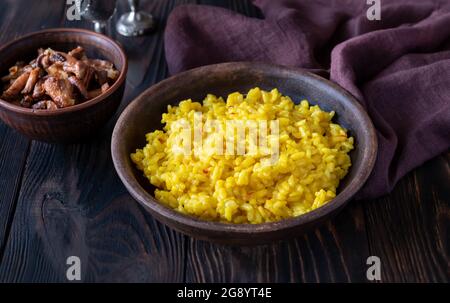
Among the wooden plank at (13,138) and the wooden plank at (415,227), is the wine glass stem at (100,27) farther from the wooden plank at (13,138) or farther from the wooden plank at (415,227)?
the wooden plank at (415,227)

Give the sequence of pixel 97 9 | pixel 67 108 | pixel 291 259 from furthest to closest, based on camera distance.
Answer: pixel 97 9, pixel 67 108, pixel 291 259

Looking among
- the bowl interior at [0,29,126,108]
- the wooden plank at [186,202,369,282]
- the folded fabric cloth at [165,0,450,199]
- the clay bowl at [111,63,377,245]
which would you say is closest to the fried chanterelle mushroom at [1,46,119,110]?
the bowl interior at [0,29,126,108]

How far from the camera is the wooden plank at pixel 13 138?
1.83 meters

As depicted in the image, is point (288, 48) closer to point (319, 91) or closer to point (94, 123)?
point (319, 91)

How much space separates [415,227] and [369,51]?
0.70 meters

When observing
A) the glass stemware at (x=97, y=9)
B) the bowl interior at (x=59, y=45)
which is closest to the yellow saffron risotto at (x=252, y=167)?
the bowl interior at (x=59, y=45)

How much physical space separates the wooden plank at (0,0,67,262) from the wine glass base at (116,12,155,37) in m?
0.33

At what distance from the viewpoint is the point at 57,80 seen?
74.1 inches

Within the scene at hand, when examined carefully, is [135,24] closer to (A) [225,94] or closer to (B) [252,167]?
(A) [225,94]

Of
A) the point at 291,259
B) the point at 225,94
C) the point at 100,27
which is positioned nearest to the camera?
the point at 291,259

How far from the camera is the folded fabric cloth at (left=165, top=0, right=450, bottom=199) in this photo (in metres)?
1.91

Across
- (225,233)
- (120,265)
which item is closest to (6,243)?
(120,265)

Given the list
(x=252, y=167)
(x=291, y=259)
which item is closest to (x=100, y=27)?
(x=252, y=167)

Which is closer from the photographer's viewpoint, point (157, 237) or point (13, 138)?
point (157, 237)
